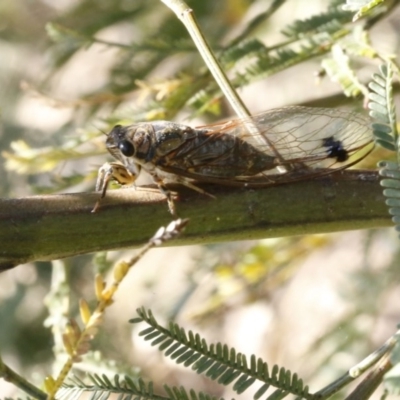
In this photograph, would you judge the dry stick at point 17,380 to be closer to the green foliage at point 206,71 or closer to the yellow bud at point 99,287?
the yellow bud at point 99,287

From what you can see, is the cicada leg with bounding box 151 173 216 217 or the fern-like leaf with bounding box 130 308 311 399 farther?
the cicada leg with bounding box 151 173 216 217

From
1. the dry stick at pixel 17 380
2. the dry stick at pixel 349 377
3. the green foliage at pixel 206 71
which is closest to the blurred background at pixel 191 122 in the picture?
the green foliage at pixel 206 71

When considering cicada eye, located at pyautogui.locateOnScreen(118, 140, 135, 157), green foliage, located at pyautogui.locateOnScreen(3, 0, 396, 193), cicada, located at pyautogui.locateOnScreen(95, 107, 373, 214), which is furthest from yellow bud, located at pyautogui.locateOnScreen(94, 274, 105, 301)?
green foliage, located at pyautogui.locateOnScreen(3, 0, 396, 193)

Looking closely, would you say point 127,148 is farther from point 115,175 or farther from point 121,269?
point 121,269

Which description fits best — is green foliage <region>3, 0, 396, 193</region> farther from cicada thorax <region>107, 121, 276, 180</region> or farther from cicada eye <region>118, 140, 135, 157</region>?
cicada eye <region>118, 140, 135, 157</region>

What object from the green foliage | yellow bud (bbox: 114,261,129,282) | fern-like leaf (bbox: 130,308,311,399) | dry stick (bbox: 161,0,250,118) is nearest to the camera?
yellow bud (bbox: 114,261,129,282)

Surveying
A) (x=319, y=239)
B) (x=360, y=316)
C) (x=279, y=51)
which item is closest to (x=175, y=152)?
(x=279, y=51)
